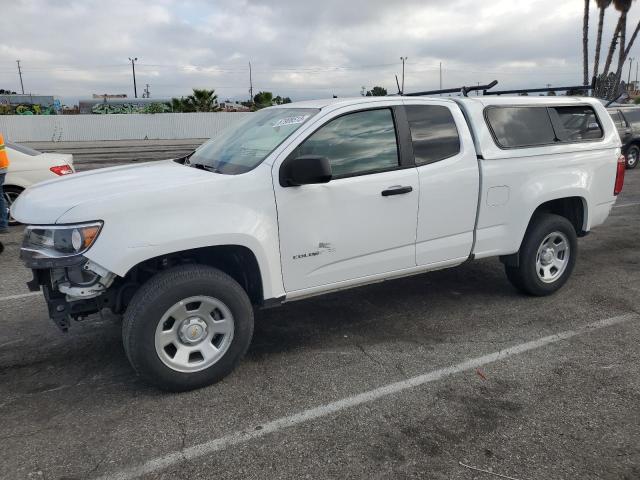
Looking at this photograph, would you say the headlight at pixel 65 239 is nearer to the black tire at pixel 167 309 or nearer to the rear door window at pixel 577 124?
the black tire at pixel 167 309

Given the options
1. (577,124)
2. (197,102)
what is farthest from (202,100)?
(577,124)

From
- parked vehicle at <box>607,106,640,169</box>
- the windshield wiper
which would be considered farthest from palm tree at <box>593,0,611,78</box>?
the windshield wiper

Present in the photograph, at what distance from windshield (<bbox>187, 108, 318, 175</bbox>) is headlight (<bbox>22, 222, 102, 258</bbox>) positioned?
1.02 metres

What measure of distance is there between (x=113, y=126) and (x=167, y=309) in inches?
1430

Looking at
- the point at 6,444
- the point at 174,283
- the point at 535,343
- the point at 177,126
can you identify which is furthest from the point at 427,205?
the point at 177,126

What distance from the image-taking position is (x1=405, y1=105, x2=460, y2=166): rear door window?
4.27m

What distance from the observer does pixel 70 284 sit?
10.8 ft

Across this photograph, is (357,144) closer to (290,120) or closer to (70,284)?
(290,120)

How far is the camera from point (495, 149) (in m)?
4.61

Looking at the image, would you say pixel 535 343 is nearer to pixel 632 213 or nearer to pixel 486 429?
pixel 486 429

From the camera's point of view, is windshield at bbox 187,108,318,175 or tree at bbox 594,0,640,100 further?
tree at bbox 594,0,640,100

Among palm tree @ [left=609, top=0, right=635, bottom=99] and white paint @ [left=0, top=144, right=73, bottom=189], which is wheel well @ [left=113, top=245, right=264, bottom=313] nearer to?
white paint @ [left=0, top=144, right=73, bottom=189]

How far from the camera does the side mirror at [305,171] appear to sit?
3.50m

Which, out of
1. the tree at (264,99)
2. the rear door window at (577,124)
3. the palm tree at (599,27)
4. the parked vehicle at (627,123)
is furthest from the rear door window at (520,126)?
the tree at (264,99)
